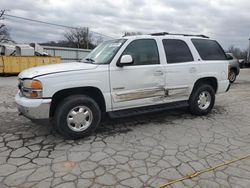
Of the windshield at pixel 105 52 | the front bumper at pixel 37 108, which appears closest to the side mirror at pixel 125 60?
the windshield at pixel 105 52

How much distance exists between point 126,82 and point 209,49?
8.75ft

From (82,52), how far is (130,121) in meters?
27.7

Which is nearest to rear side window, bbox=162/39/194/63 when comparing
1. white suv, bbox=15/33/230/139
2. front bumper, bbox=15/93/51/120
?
white suv, bbox=15/33/230/139

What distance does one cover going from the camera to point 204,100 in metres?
6.29

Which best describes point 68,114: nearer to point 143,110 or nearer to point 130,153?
point 130,153

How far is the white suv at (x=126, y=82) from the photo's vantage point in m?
4.34

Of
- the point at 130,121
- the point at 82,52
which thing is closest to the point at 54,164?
the point at 130,121

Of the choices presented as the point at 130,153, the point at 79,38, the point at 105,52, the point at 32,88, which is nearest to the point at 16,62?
the point at 105,52

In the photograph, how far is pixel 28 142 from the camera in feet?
14.7

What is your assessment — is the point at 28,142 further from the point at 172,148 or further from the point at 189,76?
the point at 189,76

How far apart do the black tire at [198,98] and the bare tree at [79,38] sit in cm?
4913

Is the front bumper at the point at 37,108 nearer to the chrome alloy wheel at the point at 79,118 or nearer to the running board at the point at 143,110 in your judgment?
the chrome alloy wheel at the point at 79,118

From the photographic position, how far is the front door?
487 cm

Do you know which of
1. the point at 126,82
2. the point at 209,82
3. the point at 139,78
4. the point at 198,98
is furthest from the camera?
the point at 209,82
